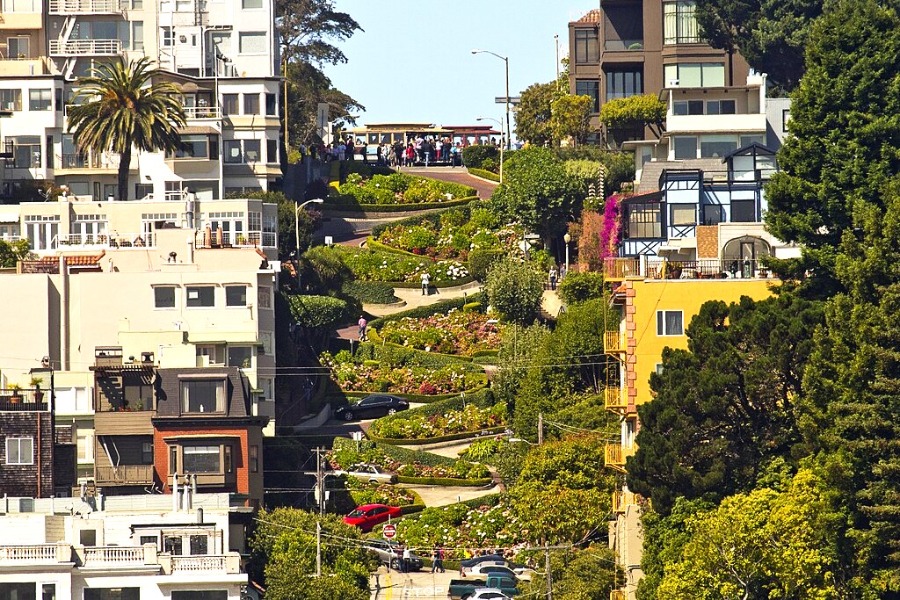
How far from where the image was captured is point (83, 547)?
106312mm

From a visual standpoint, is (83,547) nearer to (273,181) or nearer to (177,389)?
(177,389)

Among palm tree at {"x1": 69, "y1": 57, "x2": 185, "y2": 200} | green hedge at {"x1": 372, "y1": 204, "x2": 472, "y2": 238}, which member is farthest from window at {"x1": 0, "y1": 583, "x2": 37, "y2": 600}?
green hedge at {"x1": 372, "y1": 204, "x2": 472, "y2": 238}

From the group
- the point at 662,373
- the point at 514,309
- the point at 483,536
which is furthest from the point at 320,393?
the point at 662,373

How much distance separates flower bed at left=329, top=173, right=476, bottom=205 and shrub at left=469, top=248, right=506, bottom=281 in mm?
15574

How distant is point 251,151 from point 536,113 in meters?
28.3

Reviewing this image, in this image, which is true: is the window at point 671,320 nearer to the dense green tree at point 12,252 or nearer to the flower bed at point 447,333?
the flower bed at point 447,333

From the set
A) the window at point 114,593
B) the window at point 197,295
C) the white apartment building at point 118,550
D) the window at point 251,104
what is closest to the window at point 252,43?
the window at point 251,104

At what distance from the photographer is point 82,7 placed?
174375 mm

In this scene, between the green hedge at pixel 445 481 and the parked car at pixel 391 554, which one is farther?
the green hedge at pixel 445 481

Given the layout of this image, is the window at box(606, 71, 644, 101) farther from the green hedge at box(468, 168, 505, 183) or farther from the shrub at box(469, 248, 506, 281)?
the shrub at box(469, 248, 506, 281)

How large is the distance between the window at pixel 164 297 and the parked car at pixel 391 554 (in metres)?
19.5

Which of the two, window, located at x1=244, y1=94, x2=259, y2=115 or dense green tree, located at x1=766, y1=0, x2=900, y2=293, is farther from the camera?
window, located at x1=244, y1=94, x2=259, y2=115

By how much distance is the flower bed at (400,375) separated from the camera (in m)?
146

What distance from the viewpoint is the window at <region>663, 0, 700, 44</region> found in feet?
587
